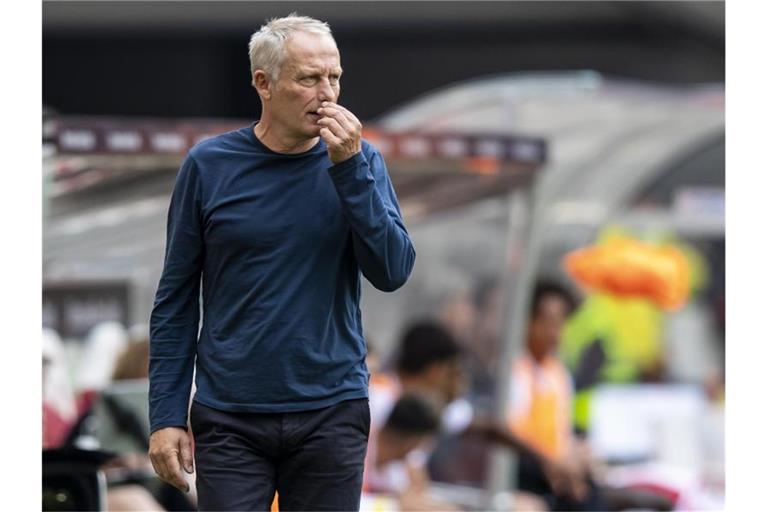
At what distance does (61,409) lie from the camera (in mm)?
7395

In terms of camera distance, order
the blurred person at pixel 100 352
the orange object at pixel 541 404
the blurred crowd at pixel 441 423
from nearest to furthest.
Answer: the blurred crowd at pixel 441 423
the blurred person at pixel 100 352
the orange object at pixel 541 404

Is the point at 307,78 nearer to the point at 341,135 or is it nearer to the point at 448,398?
the point at 341,135

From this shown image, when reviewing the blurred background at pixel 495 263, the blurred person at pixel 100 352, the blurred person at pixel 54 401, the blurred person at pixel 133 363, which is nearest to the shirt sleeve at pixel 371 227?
the blurred background at pixel 495 263

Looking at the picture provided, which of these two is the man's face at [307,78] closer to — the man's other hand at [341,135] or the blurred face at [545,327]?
the man's other hand at [341,135]

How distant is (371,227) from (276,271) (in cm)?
25

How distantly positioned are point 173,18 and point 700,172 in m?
7.19

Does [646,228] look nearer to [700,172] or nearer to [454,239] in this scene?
[700,172]

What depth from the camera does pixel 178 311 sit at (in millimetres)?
3910

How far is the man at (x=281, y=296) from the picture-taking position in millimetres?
3758

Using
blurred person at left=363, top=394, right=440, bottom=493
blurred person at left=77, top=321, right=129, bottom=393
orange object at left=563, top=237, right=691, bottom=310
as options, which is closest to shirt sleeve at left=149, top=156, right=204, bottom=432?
blurred person at left=363, top=394, right=440, bottom=493

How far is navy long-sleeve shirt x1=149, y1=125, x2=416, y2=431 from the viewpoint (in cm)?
376

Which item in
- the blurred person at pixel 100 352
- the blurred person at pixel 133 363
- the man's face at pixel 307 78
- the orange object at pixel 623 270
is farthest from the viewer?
the orange object at pixel 623 270

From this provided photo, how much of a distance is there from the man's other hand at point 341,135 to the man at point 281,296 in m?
0.06

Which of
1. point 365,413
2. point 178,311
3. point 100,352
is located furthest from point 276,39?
point 100,352
